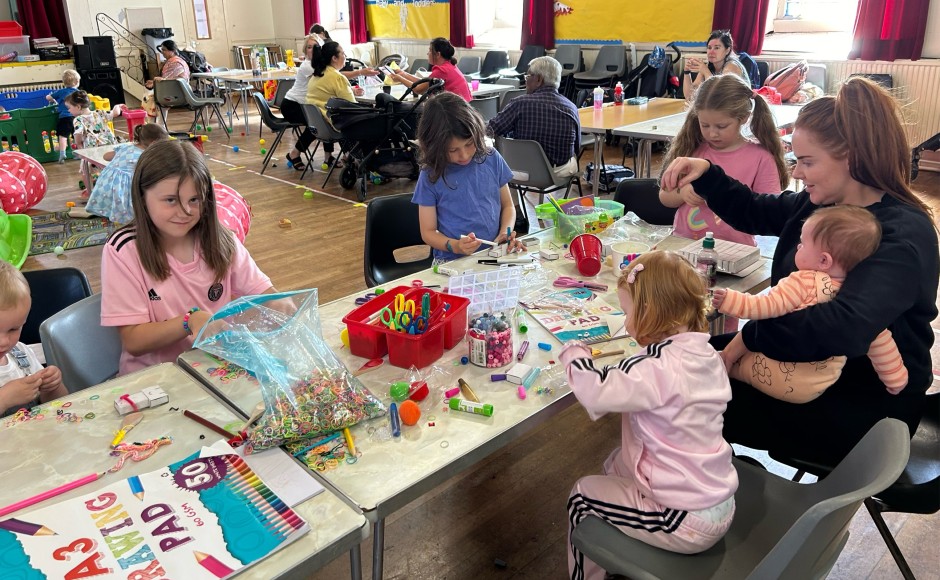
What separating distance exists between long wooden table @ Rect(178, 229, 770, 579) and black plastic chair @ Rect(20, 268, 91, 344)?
63 cm

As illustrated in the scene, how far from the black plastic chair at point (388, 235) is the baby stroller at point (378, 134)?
302 cm

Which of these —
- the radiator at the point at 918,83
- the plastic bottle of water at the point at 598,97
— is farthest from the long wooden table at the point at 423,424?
the radiator at the point at 918,83

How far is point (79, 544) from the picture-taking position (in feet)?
3.22

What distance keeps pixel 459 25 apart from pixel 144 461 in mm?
9183

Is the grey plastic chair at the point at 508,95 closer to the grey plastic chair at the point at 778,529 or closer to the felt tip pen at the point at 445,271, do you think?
the felt tip pen at the point at 445,271

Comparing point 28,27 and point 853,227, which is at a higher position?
point 28,27

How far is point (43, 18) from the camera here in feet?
32.0

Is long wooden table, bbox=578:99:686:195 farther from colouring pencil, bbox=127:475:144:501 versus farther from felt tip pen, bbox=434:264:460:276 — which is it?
colouring pencil, bbox=127:475:144:501

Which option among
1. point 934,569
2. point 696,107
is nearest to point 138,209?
point 696,107

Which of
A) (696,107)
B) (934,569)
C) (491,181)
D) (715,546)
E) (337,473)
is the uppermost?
(696,107)

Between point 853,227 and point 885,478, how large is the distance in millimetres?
578

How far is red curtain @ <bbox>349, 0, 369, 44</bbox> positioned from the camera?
35.4ft

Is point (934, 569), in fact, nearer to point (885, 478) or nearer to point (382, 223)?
point (885, 478)

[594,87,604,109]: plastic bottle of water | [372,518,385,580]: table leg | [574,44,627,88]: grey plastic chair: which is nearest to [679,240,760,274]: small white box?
[372,518,385,580]: table leg
